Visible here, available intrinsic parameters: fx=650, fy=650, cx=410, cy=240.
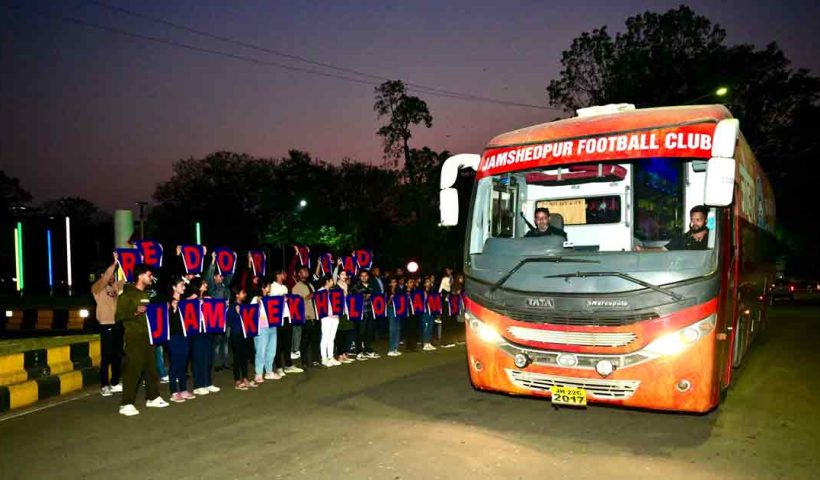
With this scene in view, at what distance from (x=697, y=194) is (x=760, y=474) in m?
3.41

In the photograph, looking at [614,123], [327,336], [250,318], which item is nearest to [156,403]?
[250,318]

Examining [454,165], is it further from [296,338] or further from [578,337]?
[296,338]

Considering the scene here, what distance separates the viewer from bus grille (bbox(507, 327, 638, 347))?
6.12 meters

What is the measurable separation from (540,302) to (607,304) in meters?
0.65

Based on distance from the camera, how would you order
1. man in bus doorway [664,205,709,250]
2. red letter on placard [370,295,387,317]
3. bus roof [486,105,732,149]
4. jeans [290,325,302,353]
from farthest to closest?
1. red letter on placard [370,295,387,317]
2. jeans [290,325,302,353]
3. bus roof [486,105,732,149]
4. man in bus doorway [664,205,709,250]

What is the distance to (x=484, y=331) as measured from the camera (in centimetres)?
693

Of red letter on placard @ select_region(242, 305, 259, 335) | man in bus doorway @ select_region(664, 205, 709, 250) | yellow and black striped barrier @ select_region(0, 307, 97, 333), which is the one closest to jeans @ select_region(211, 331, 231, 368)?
red letter on placard @ select_region(242, 305, 259, 335)

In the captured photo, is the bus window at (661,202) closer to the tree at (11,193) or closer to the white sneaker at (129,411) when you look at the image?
the white sneaker at (129,411)

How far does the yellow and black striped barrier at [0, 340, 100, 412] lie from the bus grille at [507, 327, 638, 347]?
660 cm

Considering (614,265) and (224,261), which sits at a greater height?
(614,265)

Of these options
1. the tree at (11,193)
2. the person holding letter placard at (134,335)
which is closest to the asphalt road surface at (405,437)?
the person holding letter placard at (134,335)

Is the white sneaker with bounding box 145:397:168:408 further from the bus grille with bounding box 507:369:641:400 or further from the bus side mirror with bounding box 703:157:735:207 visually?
the bus side mirror with bounding box 703:157:735:207

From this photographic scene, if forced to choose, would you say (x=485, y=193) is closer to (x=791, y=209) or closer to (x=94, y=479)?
(x=94, y=479)

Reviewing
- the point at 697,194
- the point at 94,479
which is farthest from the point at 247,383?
the point at 697,194
